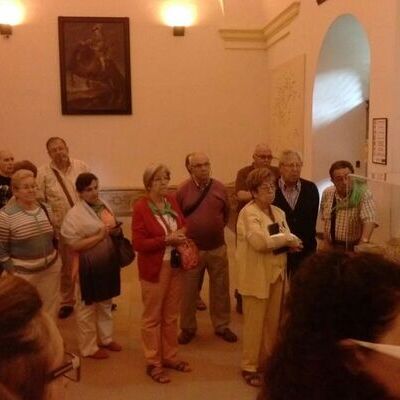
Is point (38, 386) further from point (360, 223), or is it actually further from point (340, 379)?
point (360, 223)

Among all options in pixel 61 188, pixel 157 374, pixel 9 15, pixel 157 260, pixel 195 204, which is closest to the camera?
pixel 157 260

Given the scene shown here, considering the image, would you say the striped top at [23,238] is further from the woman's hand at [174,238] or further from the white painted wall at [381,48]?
the white painted wall at [381,48]

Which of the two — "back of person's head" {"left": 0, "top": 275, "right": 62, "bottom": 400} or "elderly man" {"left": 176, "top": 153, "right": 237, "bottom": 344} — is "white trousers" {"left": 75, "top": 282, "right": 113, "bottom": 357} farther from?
"back of person's head" {"left": 0, "top": 275, "right": 62, "bottom": 400}

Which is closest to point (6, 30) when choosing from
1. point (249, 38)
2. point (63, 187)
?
point (249, 38)

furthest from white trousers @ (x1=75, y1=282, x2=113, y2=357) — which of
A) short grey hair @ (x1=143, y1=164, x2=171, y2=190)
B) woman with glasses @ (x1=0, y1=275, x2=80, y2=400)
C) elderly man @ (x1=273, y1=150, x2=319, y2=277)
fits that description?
woman with glasses @ (x1=0, y1=275, x2=80, y2=400)

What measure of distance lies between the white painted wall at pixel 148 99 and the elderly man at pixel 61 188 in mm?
4011

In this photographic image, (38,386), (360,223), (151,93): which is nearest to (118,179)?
Result: (151,93)

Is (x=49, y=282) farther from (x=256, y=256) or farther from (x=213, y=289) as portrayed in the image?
(x=256, y=256)

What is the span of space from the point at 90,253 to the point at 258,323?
135cm

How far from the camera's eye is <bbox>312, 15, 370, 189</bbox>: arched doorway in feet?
21.6

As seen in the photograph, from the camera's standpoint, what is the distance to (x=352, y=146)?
6.97 metres

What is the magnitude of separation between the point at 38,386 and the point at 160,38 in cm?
882

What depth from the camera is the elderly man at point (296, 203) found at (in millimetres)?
4531

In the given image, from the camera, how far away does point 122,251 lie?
4.45 meters
